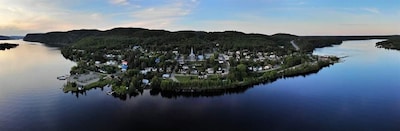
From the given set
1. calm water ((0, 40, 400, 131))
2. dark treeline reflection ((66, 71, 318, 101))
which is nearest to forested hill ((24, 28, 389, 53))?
dark treeline reflection ((66, 71, 318, 101))

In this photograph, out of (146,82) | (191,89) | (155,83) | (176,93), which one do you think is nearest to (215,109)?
(176,93)

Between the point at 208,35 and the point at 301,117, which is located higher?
the point at 208,35

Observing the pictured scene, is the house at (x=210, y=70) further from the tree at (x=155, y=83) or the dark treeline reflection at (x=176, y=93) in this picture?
the tree at (x=155, y=83)

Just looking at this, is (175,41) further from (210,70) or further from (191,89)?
(191,89)

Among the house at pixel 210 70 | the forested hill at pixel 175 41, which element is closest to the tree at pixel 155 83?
the house at pixel 210 70

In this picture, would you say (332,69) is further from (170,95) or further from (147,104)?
(147,104)

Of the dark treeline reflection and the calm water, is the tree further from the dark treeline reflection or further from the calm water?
the calm water

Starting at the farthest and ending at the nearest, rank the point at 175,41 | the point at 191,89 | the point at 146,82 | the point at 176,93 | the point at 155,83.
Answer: the point at 175,41
the point at 146,82
the point at 155,83
the point at 191,89
the point at 176,93

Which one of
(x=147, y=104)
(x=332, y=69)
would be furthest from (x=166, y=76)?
(x=332, y=69)
